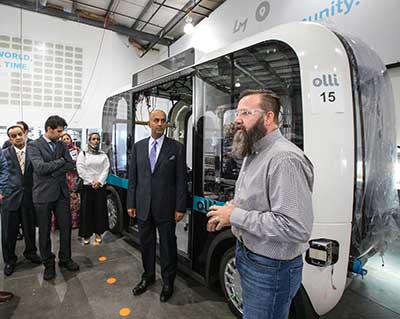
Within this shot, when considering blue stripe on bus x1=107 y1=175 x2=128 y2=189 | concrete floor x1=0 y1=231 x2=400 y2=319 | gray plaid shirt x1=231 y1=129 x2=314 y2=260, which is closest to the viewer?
gray plaid shirt x1=231 y1=129 x2=314 y2=260

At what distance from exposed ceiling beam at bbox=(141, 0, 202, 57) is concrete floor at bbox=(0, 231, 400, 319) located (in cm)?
537

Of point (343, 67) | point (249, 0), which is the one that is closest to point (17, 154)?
point (343, 67)

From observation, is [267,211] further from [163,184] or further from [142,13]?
[142,13]

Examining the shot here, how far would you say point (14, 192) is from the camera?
8.97ft

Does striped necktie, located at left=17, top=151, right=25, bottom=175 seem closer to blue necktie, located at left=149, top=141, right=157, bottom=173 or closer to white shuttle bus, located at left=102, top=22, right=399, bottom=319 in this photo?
blue necktie, located at left=149, top=141, right=157, bottom=173

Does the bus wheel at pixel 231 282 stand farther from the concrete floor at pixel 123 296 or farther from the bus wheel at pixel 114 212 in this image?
the bus wheel at pixel 114 212

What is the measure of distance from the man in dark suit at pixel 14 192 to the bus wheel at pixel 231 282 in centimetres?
228

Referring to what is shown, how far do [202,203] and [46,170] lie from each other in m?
1.55

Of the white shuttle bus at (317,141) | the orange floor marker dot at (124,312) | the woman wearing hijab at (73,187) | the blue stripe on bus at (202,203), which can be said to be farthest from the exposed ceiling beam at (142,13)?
the orange floor marker dot at (124,312)

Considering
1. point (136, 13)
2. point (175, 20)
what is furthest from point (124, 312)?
point (136, 13)

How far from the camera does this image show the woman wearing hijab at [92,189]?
3438mm

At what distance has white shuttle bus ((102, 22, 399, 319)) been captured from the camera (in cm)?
147

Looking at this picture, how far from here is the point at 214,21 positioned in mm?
5828

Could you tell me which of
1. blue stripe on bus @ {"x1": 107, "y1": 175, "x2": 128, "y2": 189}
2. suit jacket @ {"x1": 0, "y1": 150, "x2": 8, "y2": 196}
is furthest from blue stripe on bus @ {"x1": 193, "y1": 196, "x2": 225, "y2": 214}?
suit jacket @ {"x1": 0, "y1": 150, "x2": 8, "y2": 196}
